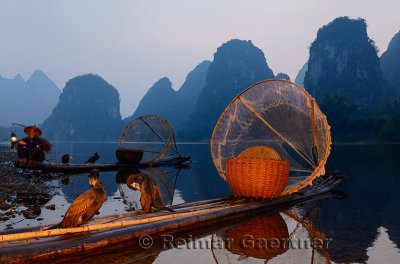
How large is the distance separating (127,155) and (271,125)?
14.7 metres

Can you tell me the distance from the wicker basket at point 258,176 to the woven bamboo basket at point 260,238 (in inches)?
32.2

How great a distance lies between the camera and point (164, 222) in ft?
22.2

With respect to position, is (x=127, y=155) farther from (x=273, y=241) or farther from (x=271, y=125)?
(x=273, y=241)

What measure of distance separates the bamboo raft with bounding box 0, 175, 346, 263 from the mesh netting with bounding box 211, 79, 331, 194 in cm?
265

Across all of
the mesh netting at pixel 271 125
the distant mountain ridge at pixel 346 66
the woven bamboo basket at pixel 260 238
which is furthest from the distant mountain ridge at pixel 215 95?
the woven bamboo basket at pixel 260 238

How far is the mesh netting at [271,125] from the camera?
10.7m

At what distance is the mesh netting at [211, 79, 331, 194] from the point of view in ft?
35.2

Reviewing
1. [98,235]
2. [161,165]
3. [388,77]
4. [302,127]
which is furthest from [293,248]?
[388,77]

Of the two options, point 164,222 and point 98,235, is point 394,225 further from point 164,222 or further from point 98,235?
point 98,235

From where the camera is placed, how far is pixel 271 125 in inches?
482

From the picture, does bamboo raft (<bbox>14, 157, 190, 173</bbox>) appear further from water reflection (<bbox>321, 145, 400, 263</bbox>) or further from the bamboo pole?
the bamboo pole

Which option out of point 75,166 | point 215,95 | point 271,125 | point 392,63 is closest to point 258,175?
point 271,125

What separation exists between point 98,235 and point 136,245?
745 mm

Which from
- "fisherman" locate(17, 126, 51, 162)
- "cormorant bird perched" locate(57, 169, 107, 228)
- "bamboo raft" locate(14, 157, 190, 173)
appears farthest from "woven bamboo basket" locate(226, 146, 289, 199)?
"fisherman" locate(17, 126, 51, 162)
